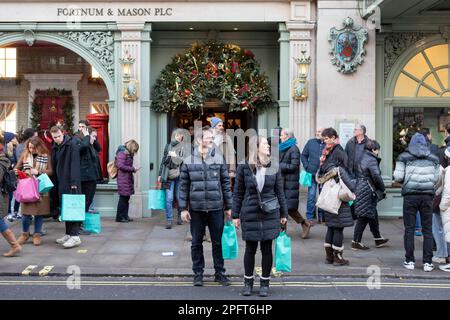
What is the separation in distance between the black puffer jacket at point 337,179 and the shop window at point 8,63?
988 centimetres

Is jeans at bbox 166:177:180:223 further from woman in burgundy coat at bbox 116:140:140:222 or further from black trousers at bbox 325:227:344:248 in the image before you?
black trousers at bbox 325:227:344:248

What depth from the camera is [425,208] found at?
8.70m

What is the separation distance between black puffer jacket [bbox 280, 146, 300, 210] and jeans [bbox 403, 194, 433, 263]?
2.14 meters

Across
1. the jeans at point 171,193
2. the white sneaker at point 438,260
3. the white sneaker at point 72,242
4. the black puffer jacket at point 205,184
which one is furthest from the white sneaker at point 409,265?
the white sneaker at point 72,242

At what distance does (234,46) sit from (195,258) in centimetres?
727

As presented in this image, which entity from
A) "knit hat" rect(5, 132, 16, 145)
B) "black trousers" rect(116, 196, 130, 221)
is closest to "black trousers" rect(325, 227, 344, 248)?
"black trousers" rect(116, 196, 130, 221)

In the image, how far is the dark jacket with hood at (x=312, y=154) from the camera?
39.6 feet

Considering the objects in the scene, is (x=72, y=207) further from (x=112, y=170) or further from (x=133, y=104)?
(x=133, y=104)

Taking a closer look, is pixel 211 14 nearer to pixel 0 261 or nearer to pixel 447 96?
pixel 447 96

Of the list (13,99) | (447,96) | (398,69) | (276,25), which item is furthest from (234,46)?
(13,99)

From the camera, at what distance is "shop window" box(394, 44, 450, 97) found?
44.0 feet

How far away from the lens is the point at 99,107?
15.8m

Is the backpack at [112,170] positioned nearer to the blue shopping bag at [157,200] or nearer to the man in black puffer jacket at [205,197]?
the blue shopping bag at [157,200]

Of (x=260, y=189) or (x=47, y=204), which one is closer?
(x=260, y=189)
